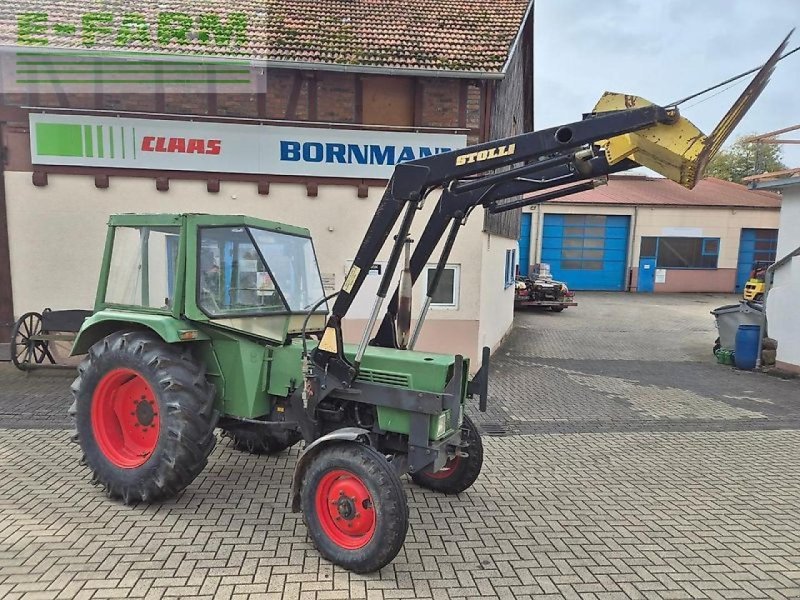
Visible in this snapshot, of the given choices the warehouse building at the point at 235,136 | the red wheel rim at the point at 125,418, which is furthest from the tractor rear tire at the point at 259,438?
the warehouse building at the point at 235,136

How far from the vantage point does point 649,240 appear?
24625 millimetres

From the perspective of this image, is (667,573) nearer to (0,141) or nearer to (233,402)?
(233,402)

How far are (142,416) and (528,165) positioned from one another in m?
3.43

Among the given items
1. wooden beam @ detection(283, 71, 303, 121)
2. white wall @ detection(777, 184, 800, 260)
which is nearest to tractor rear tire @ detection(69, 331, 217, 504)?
wooden beam @ detection(283, 71, 303, 121)

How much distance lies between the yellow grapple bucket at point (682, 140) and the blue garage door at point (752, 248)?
2638 centimetres

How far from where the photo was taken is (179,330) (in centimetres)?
381

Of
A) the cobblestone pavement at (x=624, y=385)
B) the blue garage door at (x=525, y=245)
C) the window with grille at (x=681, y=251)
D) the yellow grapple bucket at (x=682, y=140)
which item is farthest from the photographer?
the window with grille at (x=681, y=251)

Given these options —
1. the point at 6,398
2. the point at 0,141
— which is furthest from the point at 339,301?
the point at 0,141

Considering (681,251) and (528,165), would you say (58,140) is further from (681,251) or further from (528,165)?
(681,251)

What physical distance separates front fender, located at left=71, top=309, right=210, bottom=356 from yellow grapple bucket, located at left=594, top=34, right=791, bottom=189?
3.17 m

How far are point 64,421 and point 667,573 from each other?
20.2ft

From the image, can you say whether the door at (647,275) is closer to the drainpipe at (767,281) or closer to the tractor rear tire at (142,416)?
the drainpipe at (767,281)

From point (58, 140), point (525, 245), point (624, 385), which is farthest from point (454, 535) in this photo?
point (525, 245)

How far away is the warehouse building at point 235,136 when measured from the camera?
7.89m
